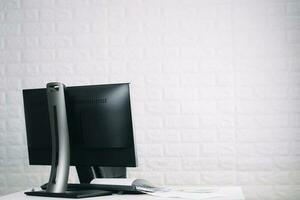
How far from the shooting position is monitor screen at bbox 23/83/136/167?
5.51 feet

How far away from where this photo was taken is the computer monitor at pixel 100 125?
1681 millimetres

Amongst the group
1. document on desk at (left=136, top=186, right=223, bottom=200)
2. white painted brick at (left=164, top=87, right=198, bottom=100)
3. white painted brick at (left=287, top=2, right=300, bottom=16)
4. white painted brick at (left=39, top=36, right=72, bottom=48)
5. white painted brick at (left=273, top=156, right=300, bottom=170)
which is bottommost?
white painted brick at (left=273, top=156, right=300, bottom=170)

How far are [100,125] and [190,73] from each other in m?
1.25

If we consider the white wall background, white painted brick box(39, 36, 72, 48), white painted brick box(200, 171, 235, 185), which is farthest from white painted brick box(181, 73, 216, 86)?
white painted brick box(39, 36, 72, 48)

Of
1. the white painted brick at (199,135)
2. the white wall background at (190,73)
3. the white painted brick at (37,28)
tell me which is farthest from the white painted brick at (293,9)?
the white painted brick at (37,28)

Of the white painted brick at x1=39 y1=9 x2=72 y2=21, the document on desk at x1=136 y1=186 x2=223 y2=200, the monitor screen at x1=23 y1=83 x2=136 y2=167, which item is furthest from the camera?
the white painted brick at x1=39 y1=9 x2=72 y2=21

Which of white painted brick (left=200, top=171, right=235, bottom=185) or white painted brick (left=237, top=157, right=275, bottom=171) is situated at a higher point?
white painted brick (left=237, top=157, right=275, bottom=171)

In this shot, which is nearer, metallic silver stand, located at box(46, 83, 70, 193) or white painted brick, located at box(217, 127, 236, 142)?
metallic silver stand, located at box(46, 83, 70, 193)

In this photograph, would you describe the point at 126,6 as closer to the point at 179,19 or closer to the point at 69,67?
the point at 179,19

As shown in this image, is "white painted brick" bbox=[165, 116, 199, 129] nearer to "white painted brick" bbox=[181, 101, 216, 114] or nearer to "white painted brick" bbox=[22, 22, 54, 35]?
"white painted brick" bbox=[181, 101, 216, 114]

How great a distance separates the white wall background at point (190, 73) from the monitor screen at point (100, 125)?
3.82ft

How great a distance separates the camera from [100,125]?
1697mm

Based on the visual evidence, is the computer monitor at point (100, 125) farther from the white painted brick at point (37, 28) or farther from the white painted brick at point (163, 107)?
the white painted brick at point (37, 28)

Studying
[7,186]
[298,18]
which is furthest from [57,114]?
[298,18]
